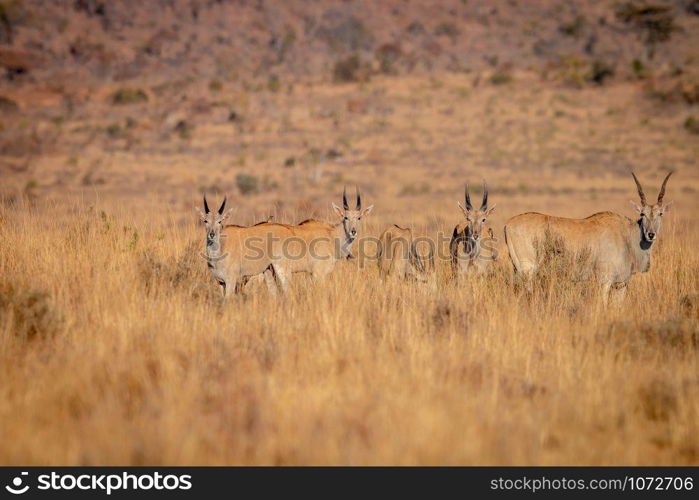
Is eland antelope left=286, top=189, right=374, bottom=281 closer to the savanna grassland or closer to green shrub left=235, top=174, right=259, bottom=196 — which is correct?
the savanna grassland

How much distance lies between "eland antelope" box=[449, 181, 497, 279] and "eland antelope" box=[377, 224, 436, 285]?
397 millimetres

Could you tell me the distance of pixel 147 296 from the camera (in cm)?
890

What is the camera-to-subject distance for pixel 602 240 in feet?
33.9

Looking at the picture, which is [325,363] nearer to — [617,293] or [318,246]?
[318,246]

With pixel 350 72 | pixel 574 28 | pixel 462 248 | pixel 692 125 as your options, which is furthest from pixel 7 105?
pixel 574 28

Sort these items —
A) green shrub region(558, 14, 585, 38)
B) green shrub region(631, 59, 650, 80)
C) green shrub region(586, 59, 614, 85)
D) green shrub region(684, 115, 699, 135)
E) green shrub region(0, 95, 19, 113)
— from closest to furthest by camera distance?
green shrub region(684, 115, 699, 135), green shrub region(0, 95, 19, 113), green shrub region(631, 59, 650, 80), green shrub region(586, 59, 614, 85), green shrub region(558, 14, 585, 38)

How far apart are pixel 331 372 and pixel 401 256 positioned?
531 centimetres

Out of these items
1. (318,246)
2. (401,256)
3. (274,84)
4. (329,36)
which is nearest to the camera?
(318,246)

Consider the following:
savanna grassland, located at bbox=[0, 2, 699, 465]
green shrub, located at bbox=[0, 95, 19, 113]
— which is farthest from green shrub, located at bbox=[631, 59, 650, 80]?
green shrub, located at bbox=[0, 95, 19, 113]

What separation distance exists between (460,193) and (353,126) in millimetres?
14025

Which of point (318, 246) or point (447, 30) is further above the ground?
point (447, 30)

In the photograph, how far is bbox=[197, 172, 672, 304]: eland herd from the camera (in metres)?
10.2
